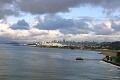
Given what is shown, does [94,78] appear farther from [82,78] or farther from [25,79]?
[25,79]

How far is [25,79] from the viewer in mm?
45812

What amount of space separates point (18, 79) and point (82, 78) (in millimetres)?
10538

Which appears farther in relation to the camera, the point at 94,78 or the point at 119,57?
the point at 119,57

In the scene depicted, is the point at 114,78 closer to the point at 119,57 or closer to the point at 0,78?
the point at 0,78

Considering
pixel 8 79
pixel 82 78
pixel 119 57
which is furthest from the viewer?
pixel 119 57

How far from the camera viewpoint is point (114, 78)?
165 feet

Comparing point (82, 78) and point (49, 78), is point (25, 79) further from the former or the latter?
point (82, 78)

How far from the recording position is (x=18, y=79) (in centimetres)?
4591

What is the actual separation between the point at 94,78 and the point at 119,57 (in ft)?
134

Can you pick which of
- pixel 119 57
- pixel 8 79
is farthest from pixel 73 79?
pixel 119 57

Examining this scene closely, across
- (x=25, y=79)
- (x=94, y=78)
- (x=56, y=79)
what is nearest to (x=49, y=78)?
(x=56, y=79)

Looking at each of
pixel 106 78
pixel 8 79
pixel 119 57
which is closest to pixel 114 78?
pixel 106 78

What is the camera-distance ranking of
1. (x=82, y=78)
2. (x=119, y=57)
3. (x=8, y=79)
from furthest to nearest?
(x=119, y=57) → (x=82, y=78) → (x=8, y=79)

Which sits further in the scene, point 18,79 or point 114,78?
point 114,78
